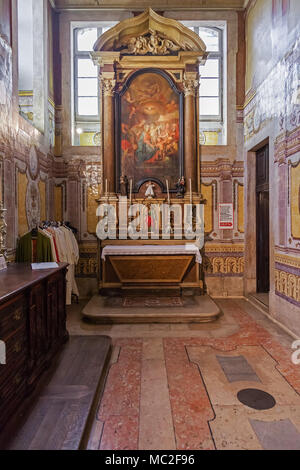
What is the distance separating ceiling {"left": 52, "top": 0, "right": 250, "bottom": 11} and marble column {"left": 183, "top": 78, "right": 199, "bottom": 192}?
1.82 metres

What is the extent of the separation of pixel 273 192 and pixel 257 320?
227 cm

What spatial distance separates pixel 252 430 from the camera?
2578 mm

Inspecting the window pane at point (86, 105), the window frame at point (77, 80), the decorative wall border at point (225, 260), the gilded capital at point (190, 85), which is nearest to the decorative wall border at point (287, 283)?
the decorative wall border at point (225, 260)

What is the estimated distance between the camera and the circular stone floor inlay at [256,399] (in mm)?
2928

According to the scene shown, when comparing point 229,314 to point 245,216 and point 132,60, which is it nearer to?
point 245,216

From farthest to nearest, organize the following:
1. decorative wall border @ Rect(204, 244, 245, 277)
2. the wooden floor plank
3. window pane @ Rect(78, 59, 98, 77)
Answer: window pane @ Rect(78, 59, 98, 77) < decorative wall border @ Rect(204, 244, 245, 277) < the wooden floor plank

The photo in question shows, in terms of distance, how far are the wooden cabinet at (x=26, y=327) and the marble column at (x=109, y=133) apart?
348 cm

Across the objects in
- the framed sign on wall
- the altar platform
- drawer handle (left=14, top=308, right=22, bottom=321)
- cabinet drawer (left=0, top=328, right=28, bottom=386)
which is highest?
the framed sign on wall

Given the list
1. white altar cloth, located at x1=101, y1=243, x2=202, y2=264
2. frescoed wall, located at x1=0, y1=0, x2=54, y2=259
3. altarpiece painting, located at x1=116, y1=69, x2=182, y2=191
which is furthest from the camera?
altarpiece painting, located at x1=116, y1=69, x2=182, y2=191

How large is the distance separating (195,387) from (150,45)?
23.4ft

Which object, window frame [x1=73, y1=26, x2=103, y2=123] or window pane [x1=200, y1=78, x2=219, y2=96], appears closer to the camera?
window frame [x1=73, y1=26, x2=103, y2=123]

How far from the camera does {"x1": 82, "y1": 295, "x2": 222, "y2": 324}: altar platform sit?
5.34m

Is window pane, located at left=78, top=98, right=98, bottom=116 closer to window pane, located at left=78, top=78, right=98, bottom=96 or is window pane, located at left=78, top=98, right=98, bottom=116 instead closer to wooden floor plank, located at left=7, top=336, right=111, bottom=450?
window pane, located at left=78, top=78, right=98, bottom=96

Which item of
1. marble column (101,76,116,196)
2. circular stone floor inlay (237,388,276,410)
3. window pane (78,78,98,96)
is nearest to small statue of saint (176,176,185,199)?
marble column (101,76,116,196)
